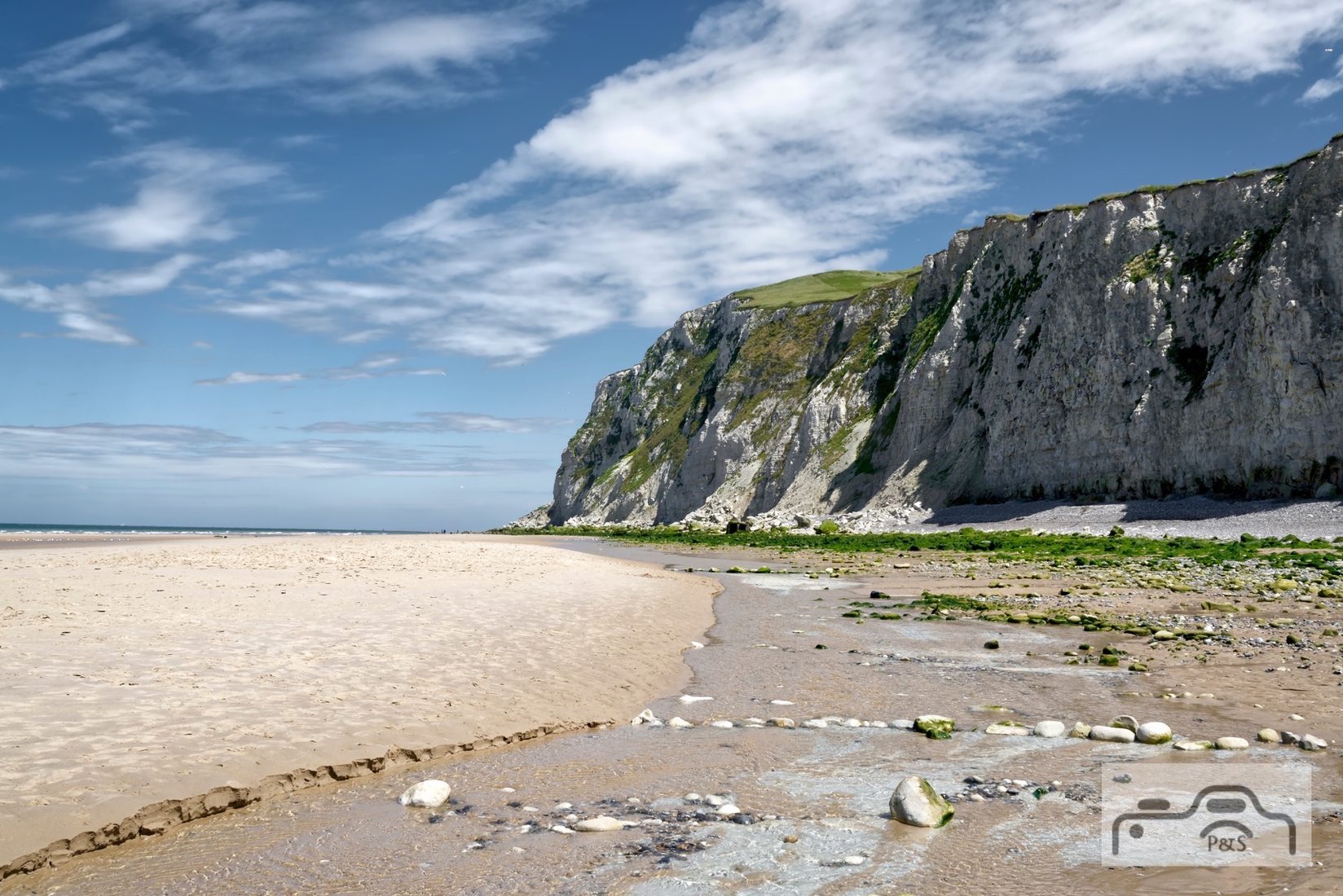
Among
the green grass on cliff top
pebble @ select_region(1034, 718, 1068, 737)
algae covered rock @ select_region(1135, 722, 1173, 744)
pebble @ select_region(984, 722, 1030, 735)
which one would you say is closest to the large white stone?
pebble @ select_region(984, 722, 1030, 735)

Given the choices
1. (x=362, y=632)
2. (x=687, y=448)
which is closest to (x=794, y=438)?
(x=687, y=448)

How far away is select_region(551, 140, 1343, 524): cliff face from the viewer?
3944 cm

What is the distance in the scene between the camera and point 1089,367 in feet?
160

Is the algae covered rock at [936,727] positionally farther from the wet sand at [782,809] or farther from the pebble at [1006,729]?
the pebble at [1006,729]

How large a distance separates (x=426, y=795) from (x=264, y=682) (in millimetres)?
3656

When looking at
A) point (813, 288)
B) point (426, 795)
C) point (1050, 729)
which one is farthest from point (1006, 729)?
point (813, 288)

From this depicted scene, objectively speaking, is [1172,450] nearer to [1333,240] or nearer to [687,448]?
[1333,240]

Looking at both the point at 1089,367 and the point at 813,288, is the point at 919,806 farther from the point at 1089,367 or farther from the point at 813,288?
the point at 813,288

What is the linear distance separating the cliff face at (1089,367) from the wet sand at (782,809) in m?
35.2

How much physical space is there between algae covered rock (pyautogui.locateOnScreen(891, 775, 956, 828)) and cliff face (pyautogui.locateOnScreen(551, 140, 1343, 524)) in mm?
40650

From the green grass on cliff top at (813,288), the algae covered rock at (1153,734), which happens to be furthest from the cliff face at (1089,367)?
the algae covered rock at (1153,734)

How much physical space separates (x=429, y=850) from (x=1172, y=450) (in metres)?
47.1

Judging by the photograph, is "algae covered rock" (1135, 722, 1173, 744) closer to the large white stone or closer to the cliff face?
the large white stone

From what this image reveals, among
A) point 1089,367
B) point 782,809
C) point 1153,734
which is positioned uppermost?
point 1089,367
